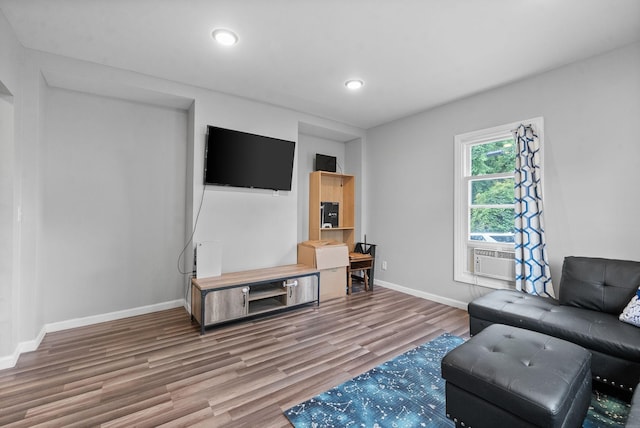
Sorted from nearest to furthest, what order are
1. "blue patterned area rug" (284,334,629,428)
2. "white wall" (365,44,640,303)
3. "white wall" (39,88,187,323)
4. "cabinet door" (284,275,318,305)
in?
"blue patterned area rug" (284,334,629,428) → "white wall" (365,44,640,303) → "white wall" (39,88,187,323) → "cabinet door" (284,275,318,305)

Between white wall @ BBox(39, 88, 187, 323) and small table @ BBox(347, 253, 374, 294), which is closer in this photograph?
white wall @ BBox(39, 88, 187, 323)

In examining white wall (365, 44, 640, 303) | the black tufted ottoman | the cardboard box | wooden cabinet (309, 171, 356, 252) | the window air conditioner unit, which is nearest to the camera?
the black tufted ottoman

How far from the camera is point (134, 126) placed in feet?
10.7

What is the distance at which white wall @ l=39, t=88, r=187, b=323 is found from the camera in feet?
9.45

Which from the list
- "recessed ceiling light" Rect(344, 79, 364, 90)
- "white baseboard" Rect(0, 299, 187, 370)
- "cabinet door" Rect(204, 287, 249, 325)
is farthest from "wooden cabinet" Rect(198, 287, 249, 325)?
"recessed ceiling light" Rect(344, 79, 364, 90)

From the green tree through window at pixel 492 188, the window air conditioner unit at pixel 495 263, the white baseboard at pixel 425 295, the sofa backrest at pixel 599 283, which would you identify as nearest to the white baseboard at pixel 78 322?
the white baseboard at pixel 425 295

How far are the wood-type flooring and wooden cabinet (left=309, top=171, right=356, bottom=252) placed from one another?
1.52 m

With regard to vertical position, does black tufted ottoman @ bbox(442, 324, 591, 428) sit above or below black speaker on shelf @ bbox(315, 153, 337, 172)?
below

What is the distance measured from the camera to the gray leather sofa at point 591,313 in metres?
→ 1.77

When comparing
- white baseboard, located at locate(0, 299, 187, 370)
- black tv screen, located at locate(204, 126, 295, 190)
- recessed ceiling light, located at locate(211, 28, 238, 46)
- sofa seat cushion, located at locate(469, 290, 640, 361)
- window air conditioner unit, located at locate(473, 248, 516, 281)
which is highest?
recessed ceiling light, located at locate(211, 28, 238, 46)

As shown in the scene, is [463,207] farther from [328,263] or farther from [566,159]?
[328,263]

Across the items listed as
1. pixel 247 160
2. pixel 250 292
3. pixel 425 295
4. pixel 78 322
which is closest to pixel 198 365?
pixel 250 292

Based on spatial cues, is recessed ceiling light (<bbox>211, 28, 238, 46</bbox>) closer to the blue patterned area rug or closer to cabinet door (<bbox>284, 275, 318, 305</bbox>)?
cabinet door (<bbox>284, 275, 318, 305</bbox>)

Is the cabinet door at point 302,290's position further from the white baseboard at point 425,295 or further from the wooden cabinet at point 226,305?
the white baseboard at point 425,295
